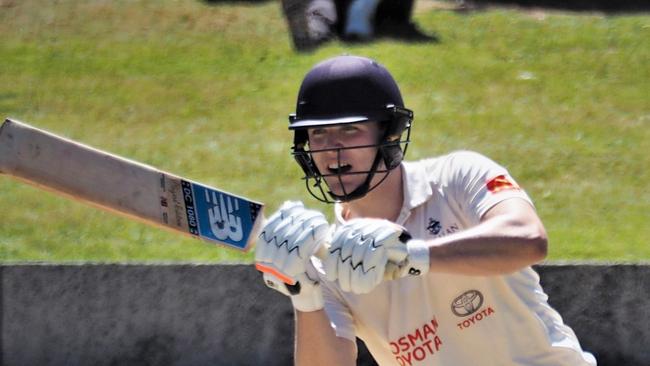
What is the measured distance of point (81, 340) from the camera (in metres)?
6.59

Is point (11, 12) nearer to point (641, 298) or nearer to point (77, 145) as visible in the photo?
point (641, 298)

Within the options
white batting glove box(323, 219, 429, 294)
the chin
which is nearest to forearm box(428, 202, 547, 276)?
white batting glove box(323, 219, 429, 294)

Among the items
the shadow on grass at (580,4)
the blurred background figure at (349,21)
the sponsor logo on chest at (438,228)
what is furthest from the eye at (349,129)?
the shadow on grass at (580,4)

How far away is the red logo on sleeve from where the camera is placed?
11.7 ft

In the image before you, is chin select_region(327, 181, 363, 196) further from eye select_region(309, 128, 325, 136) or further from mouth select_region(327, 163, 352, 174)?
eye select_region(309, 128, 325, 136)

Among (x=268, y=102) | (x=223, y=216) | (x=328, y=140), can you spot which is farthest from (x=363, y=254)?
(x=268, y=102)

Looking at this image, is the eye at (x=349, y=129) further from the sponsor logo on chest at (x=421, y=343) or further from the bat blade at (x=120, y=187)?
the sponsor logo on chest at (x=421, y=343)

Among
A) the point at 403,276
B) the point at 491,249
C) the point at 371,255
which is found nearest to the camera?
the point at 371,255

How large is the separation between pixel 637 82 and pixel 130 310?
17.7 feet

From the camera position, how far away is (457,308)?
3.76 m

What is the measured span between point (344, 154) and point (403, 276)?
39 centimetres

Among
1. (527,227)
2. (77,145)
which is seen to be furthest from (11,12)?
(527,227)

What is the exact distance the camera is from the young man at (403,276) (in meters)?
3.67

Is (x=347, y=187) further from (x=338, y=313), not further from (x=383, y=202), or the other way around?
(x=338, y=313)
